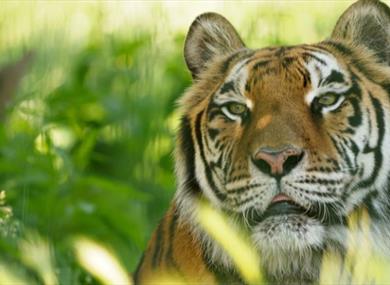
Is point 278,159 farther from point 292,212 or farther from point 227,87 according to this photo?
point 227,87

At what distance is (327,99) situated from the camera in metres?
3.20

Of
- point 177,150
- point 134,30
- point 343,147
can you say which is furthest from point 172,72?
point 343,147

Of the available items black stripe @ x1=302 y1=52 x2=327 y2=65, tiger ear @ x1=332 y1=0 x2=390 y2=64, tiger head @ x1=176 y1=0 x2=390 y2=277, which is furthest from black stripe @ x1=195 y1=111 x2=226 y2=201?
tiger ear @ x1=332 y1=0 x2=390 y2=64

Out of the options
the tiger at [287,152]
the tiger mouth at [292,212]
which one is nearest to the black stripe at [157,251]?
the tiger at [287,152]

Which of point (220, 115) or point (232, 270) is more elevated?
point (220, 115)

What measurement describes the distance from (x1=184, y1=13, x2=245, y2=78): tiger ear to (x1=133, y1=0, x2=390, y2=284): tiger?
41mm

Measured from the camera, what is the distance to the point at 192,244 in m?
3.52

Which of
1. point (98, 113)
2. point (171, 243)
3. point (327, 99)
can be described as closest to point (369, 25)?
point (327, 99)

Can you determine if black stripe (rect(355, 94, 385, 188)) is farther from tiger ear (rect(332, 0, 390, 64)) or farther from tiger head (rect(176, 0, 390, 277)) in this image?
tiger ear (rect(332, 0, 390, 64))

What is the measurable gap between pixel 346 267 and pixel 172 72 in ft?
8.41

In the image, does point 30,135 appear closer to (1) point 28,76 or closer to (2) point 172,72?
(1) point 28,76

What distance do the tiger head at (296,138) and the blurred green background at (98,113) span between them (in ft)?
1.88

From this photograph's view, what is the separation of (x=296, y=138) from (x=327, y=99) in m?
0.17

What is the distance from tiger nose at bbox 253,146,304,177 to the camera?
3041 mm
